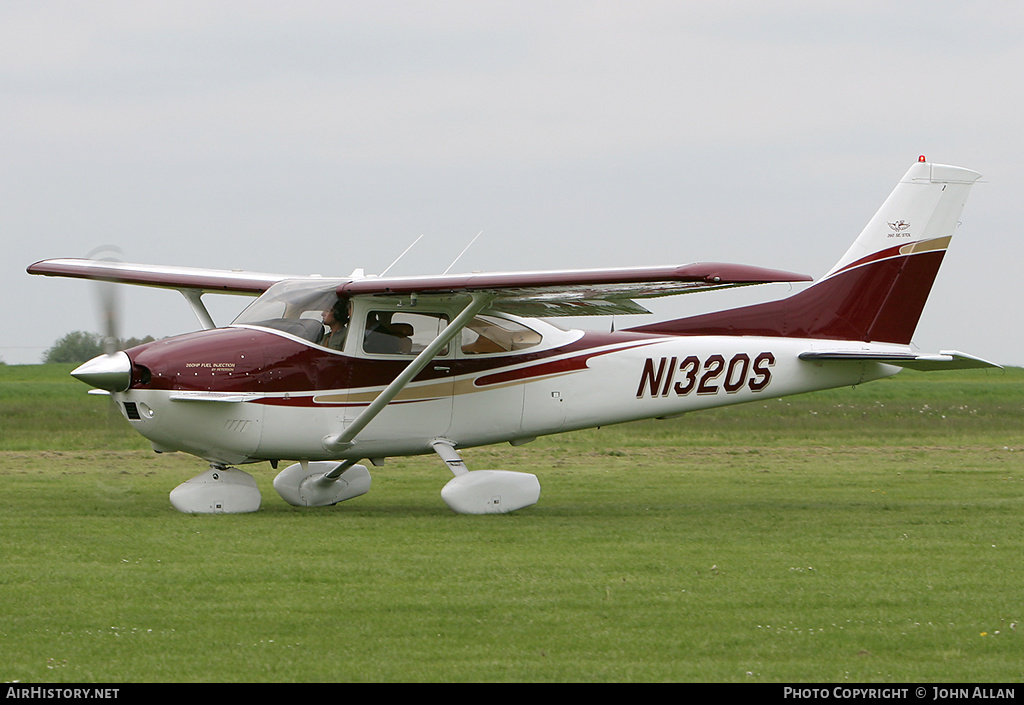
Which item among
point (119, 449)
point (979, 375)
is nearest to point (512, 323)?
point (119, 449)

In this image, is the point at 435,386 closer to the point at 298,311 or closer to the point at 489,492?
the point at 489,492

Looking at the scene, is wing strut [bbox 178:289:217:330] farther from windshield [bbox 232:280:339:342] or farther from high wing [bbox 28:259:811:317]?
windshield [bbox 232:280:339:342]

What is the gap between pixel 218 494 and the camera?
12500 mm

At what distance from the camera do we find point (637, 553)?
10000 millimetres

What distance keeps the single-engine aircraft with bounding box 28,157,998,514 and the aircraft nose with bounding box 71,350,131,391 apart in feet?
0.07

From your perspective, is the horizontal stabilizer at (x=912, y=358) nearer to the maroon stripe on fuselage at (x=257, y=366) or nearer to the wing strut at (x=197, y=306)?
the maroon stripe on fuselage at (x=257, y=366)

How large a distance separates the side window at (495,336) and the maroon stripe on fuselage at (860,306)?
72.5 inches

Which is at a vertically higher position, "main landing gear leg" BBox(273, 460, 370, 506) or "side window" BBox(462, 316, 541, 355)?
"side window" BBox(462, 316, 541, 355)

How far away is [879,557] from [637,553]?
1924 mm

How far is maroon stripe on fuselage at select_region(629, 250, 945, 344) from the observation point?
47.8 feet

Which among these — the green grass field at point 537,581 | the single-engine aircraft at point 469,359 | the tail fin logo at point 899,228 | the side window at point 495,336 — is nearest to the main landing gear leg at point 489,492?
the single-engine aircraft at point 469,359

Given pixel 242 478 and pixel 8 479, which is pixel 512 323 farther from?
pixel 8 479

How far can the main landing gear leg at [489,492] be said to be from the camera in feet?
41.3

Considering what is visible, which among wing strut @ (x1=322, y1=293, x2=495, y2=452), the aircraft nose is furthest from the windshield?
the aircraft nose
